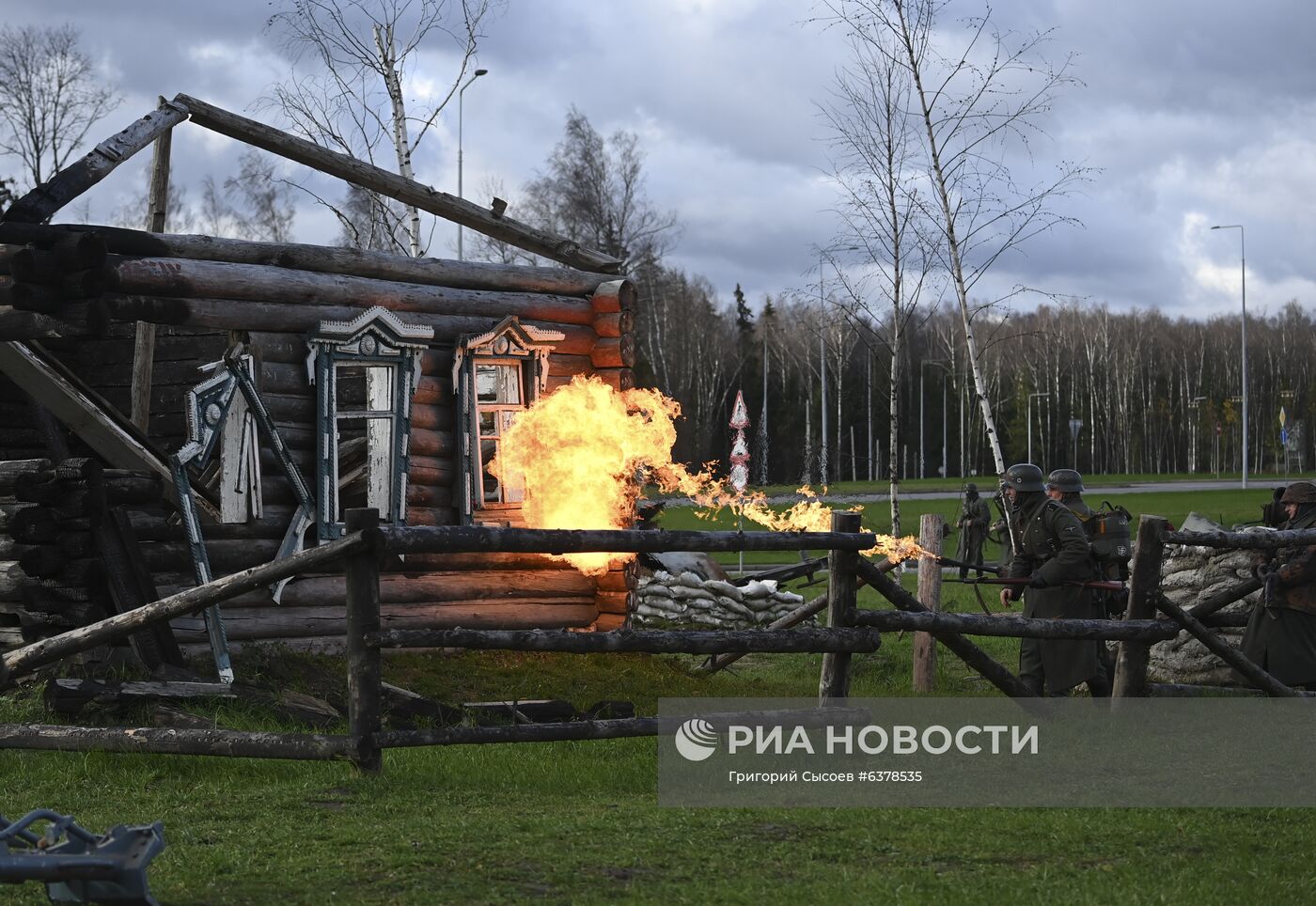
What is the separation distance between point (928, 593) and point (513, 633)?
5540 mm

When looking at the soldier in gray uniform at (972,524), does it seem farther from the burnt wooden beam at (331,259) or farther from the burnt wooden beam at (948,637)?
the burnt wooden beam at (948,637)

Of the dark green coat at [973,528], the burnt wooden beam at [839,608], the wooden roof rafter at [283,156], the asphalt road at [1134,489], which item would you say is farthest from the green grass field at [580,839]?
the asphalt road at [1134,489]

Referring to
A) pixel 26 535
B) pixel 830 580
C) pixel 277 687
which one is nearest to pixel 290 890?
pixel 830 580

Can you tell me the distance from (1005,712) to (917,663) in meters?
2.25

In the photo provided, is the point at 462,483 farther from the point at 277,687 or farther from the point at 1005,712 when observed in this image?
the point at 1005,712

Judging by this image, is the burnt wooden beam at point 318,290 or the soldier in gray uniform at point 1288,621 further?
the burnt wooden beam at point 318,290

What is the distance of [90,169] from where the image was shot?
34.7 ft

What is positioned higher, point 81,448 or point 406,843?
point 81,448

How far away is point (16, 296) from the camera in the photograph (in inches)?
385

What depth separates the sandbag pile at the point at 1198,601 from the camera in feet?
36.5

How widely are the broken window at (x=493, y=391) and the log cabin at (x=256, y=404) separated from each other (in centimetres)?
2

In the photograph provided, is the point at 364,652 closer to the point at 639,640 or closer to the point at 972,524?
the point at 639,640

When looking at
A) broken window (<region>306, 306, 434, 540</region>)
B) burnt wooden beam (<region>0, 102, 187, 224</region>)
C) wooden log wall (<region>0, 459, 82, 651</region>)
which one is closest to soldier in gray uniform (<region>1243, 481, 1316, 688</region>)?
broken window (<region>306, 306, 434, 540</region>)

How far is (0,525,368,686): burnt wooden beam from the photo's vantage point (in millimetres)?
6517
